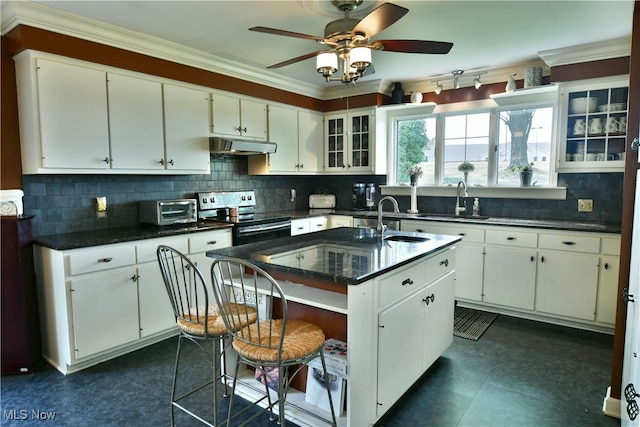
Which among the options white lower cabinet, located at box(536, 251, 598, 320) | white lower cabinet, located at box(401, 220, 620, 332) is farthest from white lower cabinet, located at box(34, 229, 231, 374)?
white lower cabinet, located at box(536, 251, 598, 320)

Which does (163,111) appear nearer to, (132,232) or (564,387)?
(132,232)

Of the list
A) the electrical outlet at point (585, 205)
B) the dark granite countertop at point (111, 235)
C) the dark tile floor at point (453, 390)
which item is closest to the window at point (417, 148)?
the electrical outlet at point (585, 205)

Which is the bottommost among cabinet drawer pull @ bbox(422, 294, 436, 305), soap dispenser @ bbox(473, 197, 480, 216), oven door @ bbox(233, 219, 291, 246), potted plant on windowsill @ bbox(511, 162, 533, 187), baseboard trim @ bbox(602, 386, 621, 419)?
baseboard trim @ bbox(602, 386, 621, 419)

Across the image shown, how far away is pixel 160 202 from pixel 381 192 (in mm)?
2788

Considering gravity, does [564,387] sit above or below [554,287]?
below

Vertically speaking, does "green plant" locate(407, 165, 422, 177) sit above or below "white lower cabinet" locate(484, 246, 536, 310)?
above

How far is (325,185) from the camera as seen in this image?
220 inches

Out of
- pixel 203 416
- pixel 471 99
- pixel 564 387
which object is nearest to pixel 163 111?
pixel 203 416

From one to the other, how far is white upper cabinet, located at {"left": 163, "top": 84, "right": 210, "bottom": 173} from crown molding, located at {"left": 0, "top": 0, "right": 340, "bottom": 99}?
0.97ft

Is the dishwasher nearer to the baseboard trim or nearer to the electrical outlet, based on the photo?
the electrical outlet

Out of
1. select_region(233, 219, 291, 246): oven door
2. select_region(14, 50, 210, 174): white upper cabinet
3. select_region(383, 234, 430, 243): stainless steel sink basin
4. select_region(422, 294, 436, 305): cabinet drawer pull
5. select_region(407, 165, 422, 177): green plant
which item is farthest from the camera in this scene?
select_region(407, 165, 422, 177): green plant

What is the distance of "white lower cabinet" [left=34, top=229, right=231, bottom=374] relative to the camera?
8.54 ft

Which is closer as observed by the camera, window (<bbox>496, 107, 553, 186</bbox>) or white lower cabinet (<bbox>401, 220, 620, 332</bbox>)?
white lower cabinet (<bbox>401, 220, 620, 332</bbox>)

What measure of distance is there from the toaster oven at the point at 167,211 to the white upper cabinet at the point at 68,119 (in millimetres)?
538
